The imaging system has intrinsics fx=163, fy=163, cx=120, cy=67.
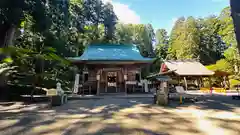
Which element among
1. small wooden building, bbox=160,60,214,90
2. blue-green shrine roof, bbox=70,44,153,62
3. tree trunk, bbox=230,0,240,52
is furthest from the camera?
small wooden building, bbox=160,60,214,90

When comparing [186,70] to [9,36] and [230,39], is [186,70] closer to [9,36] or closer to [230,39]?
[230,39]

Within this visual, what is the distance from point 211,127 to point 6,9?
32.6 feet

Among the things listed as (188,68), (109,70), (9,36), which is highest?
(9,36)

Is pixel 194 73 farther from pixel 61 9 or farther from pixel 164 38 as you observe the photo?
pixel 164 38

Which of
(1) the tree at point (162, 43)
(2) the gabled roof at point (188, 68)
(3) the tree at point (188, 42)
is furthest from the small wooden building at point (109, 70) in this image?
(1) the tree at point (162, 43)

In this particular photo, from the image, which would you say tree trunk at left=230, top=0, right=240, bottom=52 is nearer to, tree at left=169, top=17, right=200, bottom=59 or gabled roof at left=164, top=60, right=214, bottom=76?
gabled roof at left=164, top=60, right=214, bottom=76

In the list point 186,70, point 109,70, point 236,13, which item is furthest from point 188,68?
point 236,13

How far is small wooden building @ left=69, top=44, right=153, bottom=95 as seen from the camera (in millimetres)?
11062

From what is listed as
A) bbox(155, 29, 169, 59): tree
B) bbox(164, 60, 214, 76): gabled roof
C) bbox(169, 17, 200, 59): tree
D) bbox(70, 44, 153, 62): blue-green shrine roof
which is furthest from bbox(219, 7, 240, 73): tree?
bbox(155, 29, 169, 59): tree

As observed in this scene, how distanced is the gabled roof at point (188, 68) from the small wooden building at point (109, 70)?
5.24 m

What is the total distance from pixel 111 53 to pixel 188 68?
8844 millimetres

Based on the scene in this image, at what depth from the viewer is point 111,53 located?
12.7 meters

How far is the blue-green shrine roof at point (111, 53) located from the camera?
11.5 metres

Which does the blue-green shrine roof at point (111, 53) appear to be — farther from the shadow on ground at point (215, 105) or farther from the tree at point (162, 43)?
the tree at point (162, 43)
